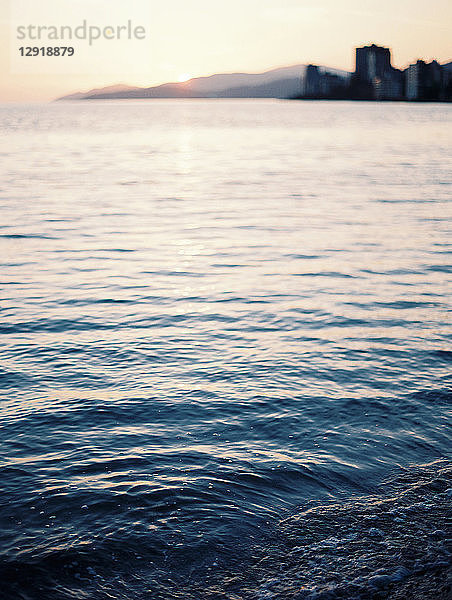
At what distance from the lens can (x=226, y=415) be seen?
11297mm

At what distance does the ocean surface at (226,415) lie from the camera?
Answer: 7.43 metres

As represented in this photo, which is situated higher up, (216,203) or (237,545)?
(216,203)

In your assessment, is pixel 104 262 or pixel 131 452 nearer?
pixel 131 452

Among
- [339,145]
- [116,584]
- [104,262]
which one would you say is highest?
[339,145]

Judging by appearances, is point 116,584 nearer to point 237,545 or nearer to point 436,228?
point 237,545

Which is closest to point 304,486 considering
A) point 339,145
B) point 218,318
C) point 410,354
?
point 410,354

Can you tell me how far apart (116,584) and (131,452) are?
2971mm

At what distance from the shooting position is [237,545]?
25.6 feet

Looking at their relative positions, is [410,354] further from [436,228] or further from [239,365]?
[436,228]

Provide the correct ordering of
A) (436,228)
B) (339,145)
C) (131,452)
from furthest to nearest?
(339,145) → (436,228) → (131,452)

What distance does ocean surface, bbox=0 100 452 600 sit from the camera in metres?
7.43

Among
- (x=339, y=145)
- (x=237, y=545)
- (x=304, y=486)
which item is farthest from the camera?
(x=339, y=145)

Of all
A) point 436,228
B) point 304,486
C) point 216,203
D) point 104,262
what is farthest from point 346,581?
point 216,203

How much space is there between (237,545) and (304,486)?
5.42 feet
